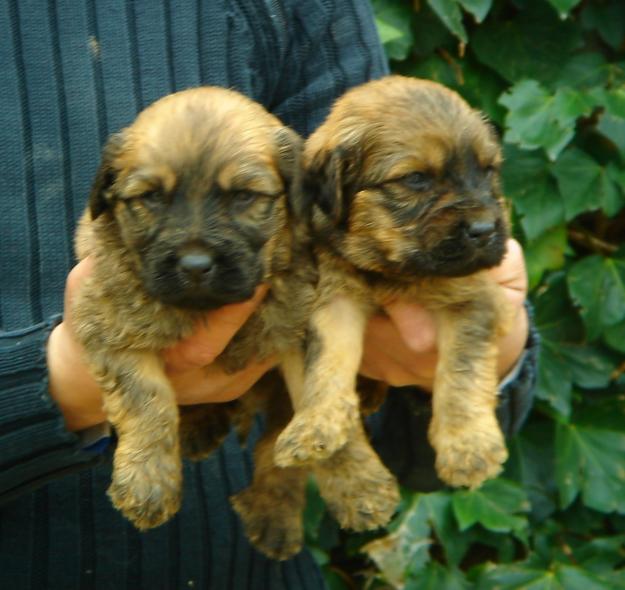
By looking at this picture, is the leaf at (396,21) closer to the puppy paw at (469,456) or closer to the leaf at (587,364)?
the leaf at (587,364)

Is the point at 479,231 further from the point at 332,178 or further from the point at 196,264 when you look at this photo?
the point at 196,264

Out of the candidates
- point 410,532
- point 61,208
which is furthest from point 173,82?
point 410,532

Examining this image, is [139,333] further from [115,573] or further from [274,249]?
[115,573]

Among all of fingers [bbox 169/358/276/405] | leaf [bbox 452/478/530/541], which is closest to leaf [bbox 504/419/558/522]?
leaf [bbox 452/478/530/541]

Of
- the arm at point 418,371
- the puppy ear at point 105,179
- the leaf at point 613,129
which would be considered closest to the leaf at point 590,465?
the leaf at point 613,129

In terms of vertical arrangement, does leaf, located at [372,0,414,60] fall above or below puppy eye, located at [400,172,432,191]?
below

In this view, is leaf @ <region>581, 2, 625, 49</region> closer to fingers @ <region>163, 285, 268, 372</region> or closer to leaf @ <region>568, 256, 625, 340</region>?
leaf @ <region>568, 256, 625, 340</region>

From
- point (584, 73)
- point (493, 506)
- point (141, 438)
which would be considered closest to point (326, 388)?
point (141, 438)
